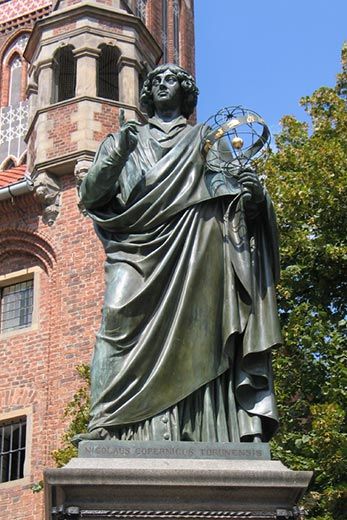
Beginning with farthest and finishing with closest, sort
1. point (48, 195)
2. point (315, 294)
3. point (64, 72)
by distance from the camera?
point (64, 72) → point (48, 195) → point (315, 294)

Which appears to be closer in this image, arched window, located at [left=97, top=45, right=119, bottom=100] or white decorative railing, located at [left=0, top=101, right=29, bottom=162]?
arched window, located at [left=97, top=45, right=119, bottom=100]

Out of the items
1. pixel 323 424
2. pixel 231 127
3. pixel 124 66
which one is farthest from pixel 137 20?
pixel 231 127

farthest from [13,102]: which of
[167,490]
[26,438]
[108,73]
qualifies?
[167,490]

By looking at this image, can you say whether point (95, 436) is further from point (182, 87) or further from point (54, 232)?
point (54, 232)

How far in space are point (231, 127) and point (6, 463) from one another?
16213mm

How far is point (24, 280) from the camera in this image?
22484mm

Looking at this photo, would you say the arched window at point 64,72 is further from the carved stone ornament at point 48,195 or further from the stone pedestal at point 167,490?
the stone pedestal at point 167,490

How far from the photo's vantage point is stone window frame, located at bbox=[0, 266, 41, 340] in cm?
2164

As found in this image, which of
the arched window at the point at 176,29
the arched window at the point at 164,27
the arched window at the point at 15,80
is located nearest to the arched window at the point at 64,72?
Answer: the arched window at the point at 15,80

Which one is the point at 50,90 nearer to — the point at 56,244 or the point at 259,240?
the point at 56,244

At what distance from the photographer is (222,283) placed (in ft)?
17.3

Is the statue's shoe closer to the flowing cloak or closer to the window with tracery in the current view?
the flowing cloak

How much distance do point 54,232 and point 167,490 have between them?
1784cm

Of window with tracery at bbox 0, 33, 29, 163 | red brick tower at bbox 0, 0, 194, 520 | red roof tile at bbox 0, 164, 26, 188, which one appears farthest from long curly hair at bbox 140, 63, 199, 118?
window with tracery at bbox 0, 33, 29, 163
